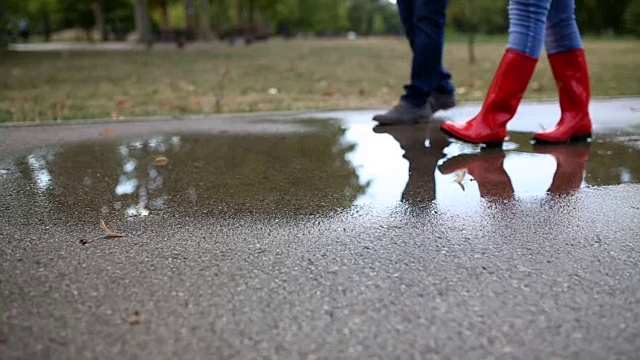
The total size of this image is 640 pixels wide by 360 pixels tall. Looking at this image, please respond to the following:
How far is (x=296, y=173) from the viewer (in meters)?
3.25

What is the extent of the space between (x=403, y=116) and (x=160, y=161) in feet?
6.46

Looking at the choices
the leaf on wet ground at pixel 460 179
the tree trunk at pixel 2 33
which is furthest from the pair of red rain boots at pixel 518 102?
the tree trunk at pixel 2 33

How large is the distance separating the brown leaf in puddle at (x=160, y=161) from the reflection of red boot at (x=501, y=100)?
1.77 metres

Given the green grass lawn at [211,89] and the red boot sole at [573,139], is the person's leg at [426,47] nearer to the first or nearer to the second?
the red boot sole at [573,139]

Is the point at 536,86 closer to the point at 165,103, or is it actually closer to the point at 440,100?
the point at 440,100

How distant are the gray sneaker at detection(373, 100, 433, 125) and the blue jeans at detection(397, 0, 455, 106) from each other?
0.16ft

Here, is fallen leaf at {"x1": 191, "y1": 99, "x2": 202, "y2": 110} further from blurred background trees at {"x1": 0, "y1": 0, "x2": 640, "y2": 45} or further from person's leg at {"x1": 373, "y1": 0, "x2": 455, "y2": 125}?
blurred background trees at {"x1": 0, "y1": 0, "x2": 640, "y2": 45}

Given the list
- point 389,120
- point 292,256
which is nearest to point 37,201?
point 292,256

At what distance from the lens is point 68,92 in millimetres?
7742

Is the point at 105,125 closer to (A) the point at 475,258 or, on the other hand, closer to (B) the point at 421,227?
(B) the point at 421,227

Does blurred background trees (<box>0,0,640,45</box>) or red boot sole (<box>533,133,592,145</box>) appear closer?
red boot sole (<box>533,133,592,145</box>)

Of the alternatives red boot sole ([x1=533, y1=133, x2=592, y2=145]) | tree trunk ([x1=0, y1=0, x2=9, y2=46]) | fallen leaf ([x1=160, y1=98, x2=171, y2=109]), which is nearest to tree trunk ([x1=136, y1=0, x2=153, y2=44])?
tree trunk ([x1=0, y1=0, x2=9, y2=46])

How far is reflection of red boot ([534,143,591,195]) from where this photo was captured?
2.92 metres

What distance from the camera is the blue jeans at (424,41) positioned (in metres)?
4.54
